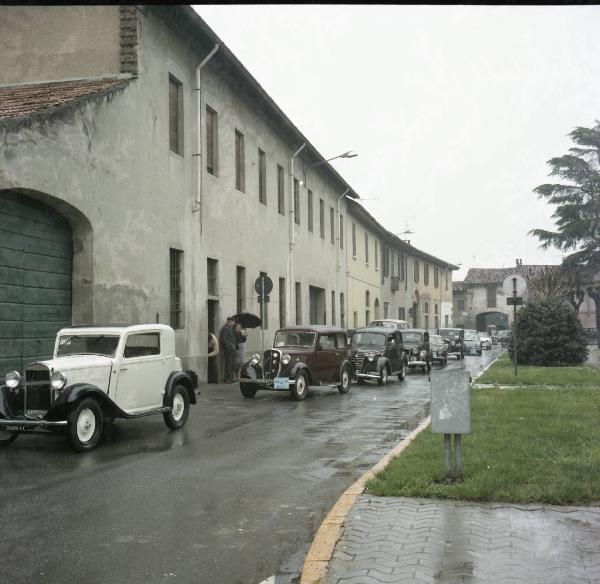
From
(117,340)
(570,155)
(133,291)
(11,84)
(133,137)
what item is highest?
(570,155)

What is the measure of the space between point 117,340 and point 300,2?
7.91 m

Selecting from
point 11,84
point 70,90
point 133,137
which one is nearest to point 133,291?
point 133,137

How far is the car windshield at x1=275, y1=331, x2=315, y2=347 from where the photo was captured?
1605cm

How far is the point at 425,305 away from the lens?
59.6 m

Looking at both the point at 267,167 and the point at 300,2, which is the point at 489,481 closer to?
the point at 300,2

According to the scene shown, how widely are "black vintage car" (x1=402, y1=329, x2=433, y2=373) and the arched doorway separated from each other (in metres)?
55.2

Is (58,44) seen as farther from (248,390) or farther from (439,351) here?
(439,351)

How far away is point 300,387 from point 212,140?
8.20 metres

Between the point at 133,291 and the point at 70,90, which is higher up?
the point at 70,90

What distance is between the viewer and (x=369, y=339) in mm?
20125

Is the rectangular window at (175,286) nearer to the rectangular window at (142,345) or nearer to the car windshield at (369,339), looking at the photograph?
the car windshield at (369,339)

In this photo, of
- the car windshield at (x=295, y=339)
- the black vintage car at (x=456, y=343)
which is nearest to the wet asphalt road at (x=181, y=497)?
the car windshield at (x=295, y=339)

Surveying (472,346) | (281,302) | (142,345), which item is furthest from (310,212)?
(142,345)

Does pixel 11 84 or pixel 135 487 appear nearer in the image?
pixel 135 487
